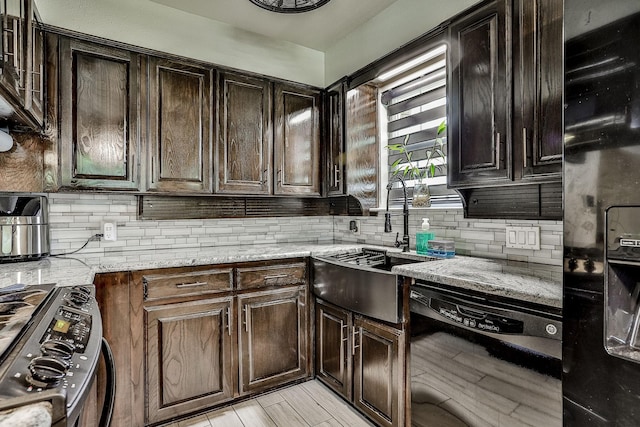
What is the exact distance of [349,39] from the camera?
291cm

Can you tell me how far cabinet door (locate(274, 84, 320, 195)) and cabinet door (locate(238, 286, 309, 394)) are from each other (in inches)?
33.8

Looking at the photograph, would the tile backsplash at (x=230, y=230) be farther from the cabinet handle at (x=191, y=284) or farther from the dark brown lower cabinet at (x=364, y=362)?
the dark brown lower cabinet at (x=364, y=362)

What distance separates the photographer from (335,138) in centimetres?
279

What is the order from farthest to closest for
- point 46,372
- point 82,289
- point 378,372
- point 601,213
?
point 378,372 → point 82,289 → point 601,213 → point 46,372

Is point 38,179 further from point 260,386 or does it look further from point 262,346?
point 260,386

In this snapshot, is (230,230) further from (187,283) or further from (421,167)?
(421,167)

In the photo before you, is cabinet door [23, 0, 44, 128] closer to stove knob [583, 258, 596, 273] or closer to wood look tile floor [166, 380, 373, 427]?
wood look tile floor [166, 380, 373, 427]

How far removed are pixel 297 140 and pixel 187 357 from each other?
5.65ft

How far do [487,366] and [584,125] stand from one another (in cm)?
93

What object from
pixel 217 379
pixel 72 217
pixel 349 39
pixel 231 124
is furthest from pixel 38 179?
pixel 349 39

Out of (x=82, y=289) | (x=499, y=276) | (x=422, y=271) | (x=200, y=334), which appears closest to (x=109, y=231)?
(x=200, y=334)

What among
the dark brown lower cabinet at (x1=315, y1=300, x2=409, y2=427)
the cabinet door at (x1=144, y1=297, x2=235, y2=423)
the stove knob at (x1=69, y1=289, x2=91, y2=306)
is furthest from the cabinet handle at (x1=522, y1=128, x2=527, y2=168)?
the stove knob at (x1=69, y1=289, x2=91, y2=306)

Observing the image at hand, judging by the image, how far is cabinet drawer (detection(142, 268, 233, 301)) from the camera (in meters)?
1.90

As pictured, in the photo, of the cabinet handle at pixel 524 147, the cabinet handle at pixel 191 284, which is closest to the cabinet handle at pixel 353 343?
the cabinet handle at pixel 191 284
